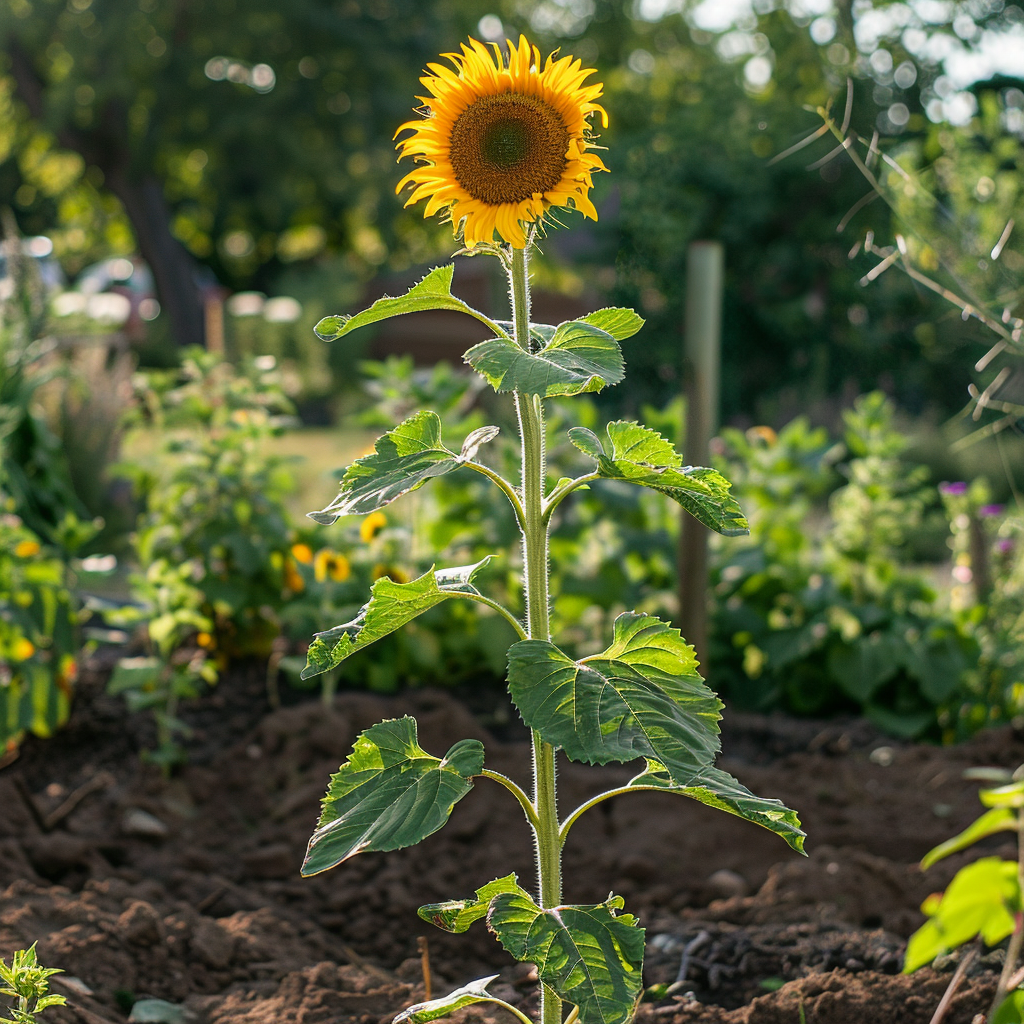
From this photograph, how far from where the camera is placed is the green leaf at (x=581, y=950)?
129 cm

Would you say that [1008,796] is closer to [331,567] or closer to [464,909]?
[464,909]

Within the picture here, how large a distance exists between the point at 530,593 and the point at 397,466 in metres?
0.26

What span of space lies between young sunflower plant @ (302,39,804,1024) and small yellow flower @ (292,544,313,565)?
2211 millimetres

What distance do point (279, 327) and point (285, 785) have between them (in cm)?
1393

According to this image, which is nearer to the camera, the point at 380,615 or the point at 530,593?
the point at 380,615

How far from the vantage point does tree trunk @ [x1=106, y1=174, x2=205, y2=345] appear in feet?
60.3

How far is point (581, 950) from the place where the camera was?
1.36 meters

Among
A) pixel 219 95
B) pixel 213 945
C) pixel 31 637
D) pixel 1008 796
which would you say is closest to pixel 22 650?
pixel 31 637

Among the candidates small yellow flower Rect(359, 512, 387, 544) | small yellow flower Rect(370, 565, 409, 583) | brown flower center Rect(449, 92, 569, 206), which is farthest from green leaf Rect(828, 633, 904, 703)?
brown flower center Rect(449, 92, 569, 206)

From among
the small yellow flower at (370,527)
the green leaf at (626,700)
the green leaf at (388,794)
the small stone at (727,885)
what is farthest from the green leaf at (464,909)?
the small yellow flower at (370,527)

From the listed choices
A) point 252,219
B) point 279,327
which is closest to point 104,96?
point 279,327

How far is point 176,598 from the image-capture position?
3.11 metres

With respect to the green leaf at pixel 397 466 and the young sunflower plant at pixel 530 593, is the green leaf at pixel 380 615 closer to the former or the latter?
the young sunflower plant at pixel 530 593

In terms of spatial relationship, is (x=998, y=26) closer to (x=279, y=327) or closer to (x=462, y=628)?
(x=279, y=327)
